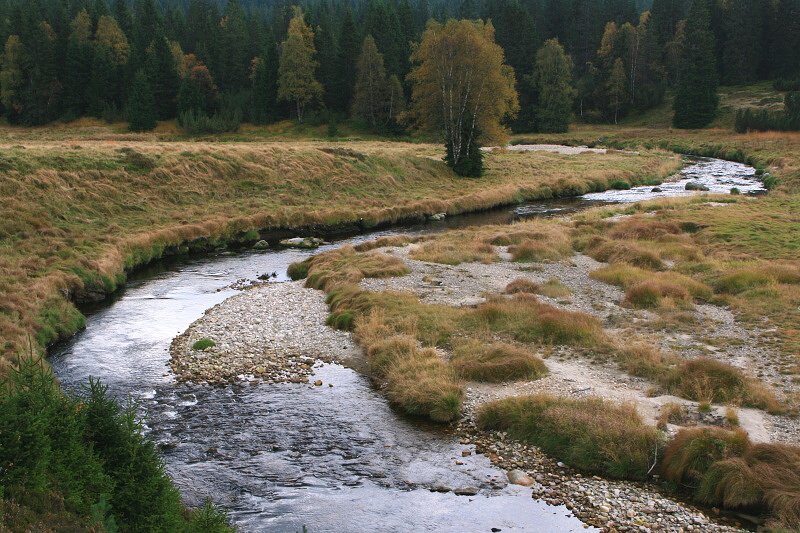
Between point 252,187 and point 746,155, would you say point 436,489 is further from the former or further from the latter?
point 746,155

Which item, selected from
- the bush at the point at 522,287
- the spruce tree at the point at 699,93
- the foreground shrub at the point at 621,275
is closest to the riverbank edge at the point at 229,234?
the bush at the point at 522,287

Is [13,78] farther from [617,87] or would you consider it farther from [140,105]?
[617,87]

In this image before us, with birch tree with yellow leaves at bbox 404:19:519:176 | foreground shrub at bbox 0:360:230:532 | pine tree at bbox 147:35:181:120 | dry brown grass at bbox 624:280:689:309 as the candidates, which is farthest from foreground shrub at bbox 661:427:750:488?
pine tree at bbox 147:35:181:120

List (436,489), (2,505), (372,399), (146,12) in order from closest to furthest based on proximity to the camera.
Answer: (2,505)
(436,489)
(372,399)
(146,12)

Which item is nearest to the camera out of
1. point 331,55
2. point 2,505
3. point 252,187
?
point 2,505

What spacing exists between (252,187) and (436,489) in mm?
41590

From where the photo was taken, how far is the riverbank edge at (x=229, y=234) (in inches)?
1046

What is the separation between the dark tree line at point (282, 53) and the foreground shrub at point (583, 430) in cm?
8610

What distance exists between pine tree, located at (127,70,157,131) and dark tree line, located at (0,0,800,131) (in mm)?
170

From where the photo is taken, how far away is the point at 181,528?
9.54 m

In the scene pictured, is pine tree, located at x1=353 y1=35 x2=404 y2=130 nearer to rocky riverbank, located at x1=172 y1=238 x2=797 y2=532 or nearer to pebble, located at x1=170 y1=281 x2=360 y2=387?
rocky riverbank, located at x1=172 y1=238 x2=797 y2=532

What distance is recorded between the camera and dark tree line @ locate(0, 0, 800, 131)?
102312mm

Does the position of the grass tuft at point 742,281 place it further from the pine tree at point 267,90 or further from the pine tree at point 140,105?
the pine tree at point 140,105

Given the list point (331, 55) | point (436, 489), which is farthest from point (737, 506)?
point (331, 55)
